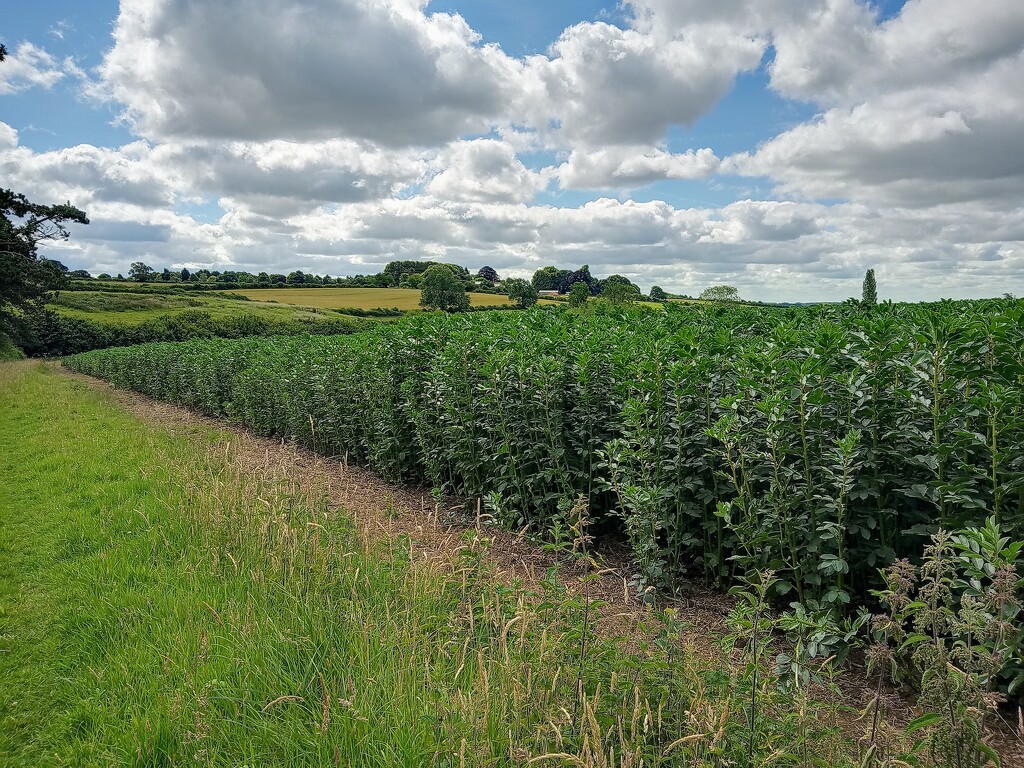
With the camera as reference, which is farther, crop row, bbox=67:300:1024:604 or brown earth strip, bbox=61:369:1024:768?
crop row, bbox=67:300:1024:604

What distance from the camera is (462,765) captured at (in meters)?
2.11

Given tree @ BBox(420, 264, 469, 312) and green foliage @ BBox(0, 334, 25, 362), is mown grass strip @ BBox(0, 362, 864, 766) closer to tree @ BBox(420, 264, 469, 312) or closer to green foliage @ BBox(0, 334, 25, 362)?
tree @ BBox(420, 264, 469, 312)

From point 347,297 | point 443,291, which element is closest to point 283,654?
point 443,291

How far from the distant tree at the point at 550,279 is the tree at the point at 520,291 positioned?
12.3 ft

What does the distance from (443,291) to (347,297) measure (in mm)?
27722

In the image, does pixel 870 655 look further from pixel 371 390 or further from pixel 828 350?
pixel 371 390

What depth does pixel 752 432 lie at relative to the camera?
4469 mm

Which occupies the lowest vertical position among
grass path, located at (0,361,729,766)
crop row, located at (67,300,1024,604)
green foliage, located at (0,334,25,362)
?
green foliage, located at (0,334,25,362)

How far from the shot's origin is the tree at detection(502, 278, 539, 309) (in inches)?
2122

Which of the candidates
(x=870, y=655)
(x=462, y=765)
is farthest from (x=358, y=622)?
(x=870, y=655)

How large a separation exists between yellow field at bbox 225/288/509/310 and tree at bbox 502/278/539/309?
1623mm

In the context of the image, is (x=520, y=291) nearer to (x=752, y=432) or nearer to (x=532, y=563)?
(x=532, y=563)

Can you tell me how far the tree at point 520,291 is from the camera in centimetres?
5390

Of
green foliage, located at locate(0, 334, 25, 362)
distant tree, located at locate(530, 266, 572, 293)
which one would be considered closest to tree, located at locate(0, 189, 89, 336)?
green foliage, located at locate(0, 334, 25, 362)
